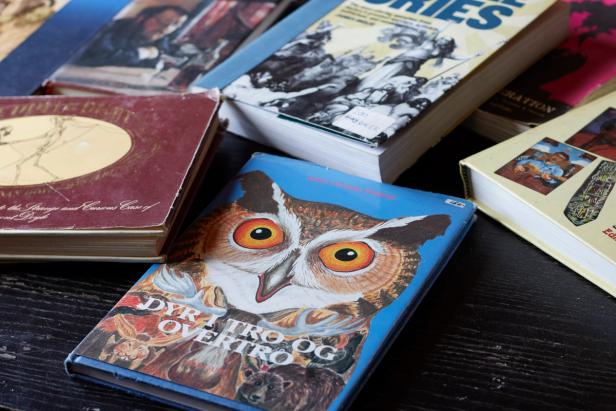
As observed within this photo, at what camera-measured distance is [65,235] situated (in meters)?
0.75

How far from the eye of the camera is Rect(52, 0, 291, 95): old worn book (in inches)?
39.7

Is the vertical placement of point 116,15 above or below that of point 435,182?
above

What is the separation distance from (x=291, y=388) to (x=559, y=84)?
1.73ft

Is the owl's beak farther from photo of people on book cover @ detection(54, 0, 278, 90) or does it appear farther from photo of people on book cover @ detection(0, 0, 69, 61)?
photo of people on book cover @ detection(0, 0, 69, 61)

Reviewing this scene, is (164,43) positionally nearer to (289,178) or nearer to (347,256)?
(289,178)

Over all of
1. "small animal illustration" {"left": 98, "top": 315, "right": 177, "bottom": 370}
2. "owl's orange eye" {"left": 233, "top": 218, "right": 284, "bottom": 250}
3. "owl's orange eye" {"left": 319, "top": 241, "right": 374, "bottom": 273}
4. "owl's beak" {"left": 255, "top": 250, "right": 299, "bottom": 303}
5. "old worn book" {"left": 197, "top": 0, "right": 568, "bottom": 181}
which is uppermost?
"old worn book" {"left": 197, "top": 0, "right": 568, "bottom": 181}

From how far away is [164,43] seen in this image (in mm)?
1067

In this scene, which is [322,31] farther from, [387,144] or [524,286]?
[524,286]

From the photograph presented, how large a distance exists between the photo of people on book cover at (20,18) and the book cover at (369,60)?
0.33m

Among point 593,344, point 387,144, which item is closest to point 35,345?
point 387,144

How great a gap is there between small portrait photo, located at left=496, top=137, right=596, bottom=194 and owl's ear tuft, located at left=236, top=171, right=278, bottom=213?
0.78 feet

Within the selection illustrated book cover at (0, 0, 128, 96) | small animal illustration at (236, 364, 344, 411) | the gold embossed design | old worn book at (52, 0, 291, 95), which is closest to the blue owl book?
small animal illustration at (236, 364, 344, 411)

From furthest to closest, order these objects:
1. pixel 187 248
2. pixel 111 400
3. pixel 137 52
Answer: pixel 137 52, pixel 187 248, pixel 111 400

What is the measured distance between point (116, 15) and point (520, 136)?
647 mm
